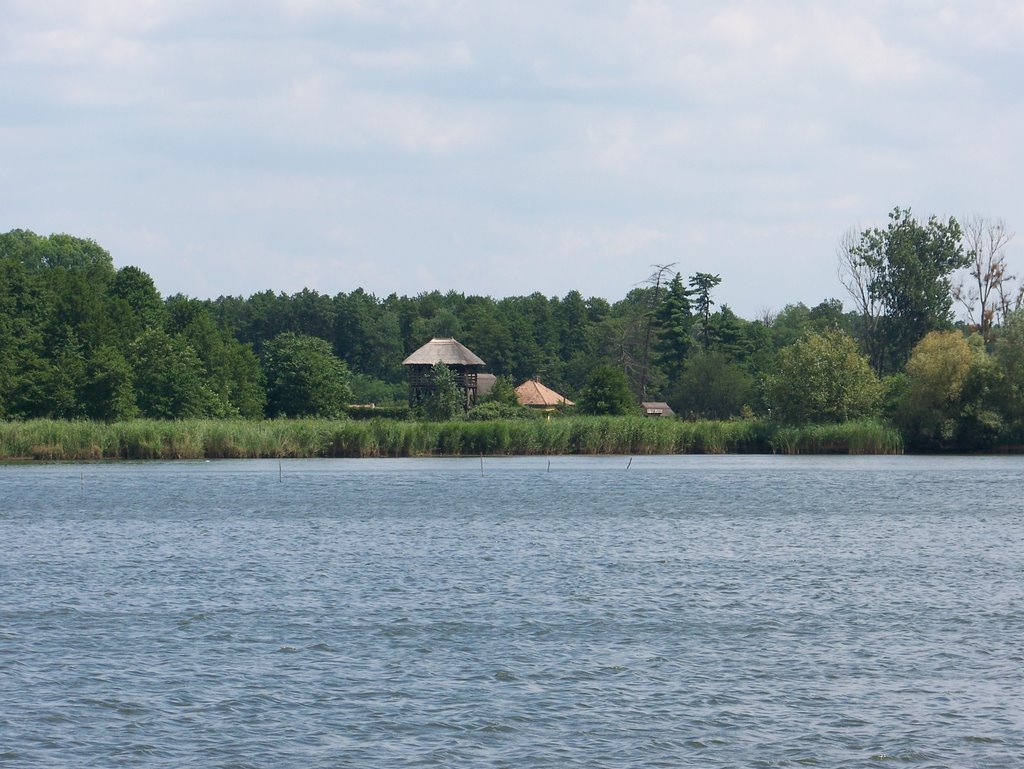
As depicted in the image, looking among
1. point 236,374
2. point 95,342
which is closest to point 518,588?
point 95,342

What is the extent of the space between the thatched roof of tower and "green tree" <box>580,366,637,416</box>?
20905mm

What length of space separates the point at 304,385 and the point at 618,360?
3427 centimetres

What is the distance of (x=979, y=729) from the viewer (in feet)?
A: 48.2

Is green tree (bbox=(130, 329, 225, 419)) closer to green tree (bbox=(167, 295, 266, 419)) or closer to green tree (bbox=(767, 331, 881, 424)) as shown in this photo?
green tree (bbox=(167, 295, 266, 419))

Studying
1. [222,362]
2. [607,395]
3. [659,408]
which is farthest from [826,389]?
[222,362]

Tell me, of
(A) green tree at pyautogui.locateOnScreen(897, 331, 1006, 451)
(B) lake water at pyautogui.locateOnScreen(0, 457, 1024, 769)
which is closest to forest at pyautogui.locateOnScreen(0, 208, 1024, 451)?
(A) green tree at pyautogui.locateOnScreen(897, 331, 1006, 451)

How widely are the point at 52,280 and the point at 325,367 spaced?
71.4 feet

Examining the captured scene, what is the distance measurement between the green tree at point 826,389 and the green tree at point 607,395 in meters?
11.2

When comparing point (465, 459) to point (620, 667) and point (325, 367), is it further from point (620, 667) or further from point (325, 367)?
point (620, 667)

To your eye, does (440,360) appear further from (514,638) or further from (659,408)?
(514,638)

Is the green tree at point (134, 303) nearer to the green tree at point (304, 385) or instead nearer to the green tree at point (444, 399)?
the green tree at point (304, 385)

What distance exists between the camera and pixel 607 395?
300 ft

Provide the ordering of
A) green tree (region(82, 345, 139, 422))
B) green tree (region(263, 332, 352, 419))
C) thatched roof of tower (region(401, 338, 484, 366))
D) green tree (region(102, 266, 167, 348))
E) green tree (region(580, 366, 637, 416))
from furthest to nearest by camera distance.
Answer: thatched roof of tower (region(401, 338, 484, 366)) → green tree (region(263, 332, 352, 419)) → green tree (region(102, 266, 167, 348)) → green tree (region(580, 366, 637, 416)) → green tree (region(82, 345, 139, 422))

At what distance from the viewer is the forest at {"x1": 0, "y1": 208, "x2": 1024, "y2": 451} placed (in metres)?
79.9
